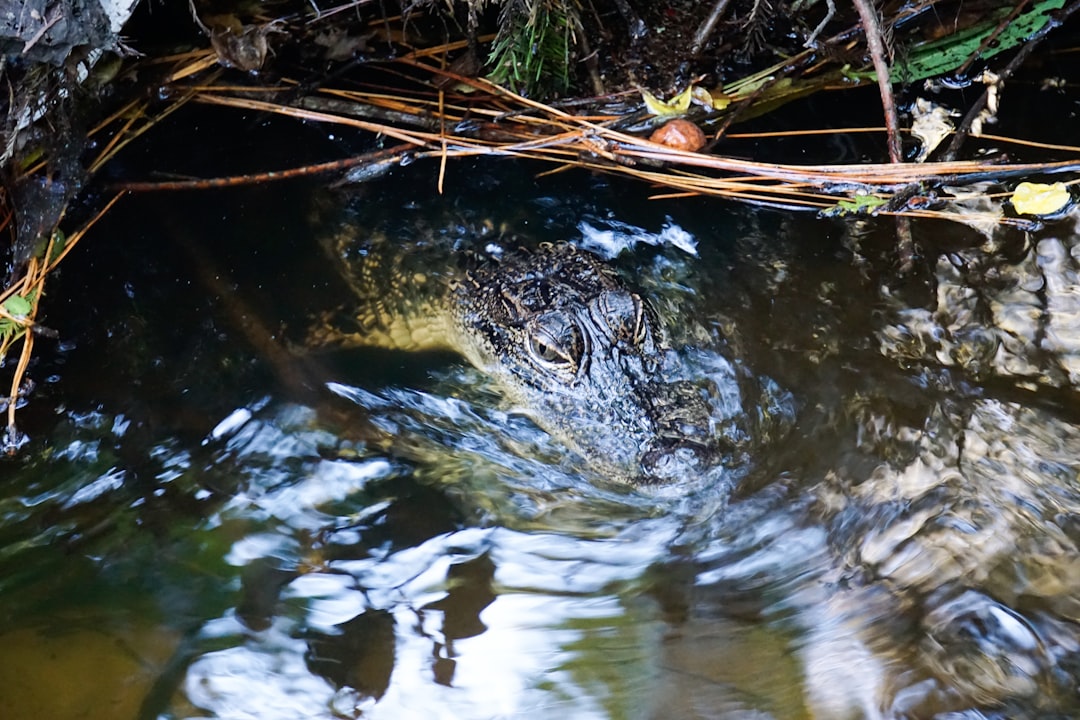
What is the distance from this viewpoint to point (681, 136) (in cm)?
362

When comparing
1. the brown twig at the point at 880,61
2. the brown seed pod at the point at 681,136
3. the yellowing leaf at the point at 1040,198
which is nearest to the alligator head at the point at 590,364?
the brown seed pod at the point at 681,136

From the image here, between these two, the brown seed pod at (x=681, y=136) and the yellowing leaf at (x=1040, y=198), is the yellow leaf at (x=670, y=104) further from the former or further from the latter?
the yellowing leaf at (x=1040, y=198)

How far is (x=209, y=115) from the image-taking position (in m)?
3.87

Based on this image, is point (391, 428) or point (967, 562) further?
point (391, 428)

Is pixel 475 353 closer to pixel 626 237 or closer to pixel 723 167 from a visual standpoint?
pixel 626 237

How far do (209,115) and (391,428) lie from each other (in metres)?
1.91

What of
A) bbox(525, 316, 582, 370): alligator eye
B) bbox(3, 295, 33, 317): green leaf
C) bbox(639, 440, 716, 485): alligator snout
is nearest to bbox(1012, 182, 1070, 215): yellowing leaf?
bbox(639, 440, 716, 485): alligator snout

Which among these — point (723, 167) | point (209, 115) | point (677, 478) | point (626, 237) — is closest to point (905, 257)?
point (723, 167)

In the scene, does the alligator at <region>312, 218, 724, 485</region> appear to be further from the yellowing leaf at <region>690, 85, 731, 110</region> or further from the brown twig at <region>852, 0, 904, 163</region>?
the brown twig at <region>852, 0, 904, 163</region>

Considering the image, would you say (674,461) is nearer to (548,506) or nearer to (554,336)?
(548,506)

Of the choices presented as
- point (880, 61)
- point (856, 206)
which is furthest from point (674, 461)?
point (880, 61)

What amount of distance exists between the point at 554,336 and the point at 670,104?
1334 mm

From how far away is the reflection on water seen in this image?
2.37 metres

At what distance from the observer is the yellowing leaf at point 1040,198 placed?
3.22 metres
